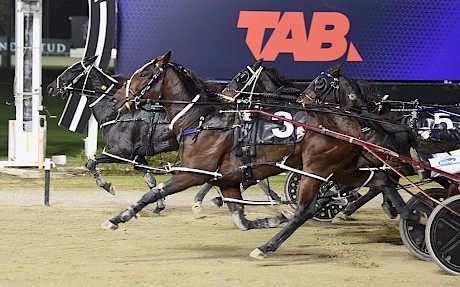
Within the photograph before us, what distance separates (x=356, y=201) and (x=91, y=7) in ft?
18.2

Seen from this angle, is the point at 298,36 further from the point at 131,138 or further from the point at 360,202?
the point at 360,202

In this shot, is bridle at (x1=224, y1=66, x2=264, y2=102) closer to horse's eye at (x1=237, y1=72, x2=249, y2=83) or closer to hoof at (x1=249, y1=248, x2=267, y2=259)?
horse's eye at (x1=237, y1=72, x2=249, y2=83)

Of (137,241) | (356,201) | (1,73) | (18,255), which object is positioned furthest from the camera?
(1,73)

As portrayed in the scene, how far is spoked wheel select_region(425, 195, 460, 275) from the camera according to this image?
773 centimetres

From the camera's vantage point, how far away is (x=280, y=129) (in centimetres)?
859

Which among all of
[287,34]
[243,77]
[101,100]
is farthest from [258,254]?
[287,34]

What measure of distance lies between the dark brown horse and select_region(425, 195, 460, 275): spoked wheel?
90cm

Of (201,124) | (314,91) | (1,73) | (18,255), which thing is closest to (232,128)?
(201,124)

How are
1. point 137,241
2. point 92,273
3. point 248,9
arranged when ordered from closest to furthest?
point 92,273
point 137,241
point 248,9

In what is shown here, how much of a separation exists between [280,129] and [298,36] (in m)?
5.50

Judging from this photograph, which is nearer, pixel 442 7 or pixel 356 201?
pixel 356 201

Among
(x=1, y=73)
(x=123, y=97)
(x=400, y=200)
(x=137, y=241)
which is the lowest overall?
(x=1, y=73)

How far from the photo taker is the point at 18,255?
8578 millimetres

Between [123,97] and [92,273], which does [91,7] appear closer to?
[123,97]
